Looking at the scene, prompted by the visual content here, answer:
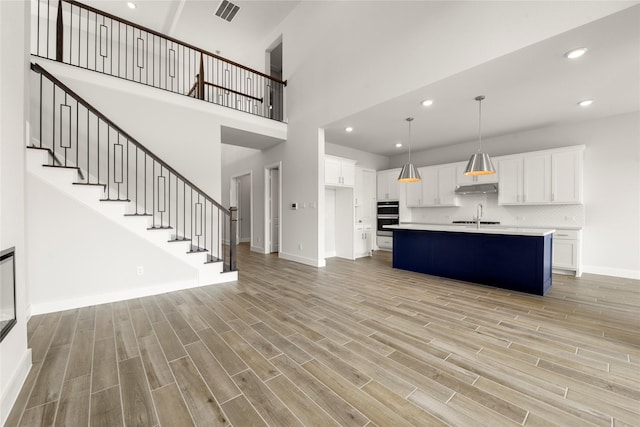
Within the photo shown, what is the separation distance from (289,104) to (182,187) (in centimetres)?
315

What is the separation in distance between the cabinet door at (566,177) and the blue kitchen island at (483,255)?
5.03ft

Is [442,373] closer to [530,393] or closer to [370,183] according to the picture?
[530,393]

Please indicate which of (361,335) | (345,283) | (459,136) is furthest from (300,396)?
(459,136)

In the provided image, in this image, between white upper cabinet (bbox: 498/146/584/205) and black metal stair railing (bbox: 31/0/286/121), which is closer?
white upper cabinet (bbox: 498/146/584/205)

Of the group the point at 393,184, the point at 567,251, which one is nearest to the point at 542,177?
the point at 567,251

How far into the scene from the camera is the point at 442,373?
5.86ft

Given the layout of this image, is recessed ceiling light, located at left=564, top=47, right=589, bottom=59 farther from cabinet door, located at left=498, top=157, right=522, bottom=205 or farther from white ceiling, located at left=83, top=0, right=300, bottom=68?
white ceiling, located at left=83, top=0, right=300, bottom=68

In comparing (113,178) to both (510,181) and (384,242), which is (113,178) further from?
(510,181)

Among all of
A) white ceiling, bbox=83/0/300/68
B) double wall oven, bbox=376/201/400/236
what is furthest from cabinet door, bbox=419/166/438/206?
white ceiling, bbox=83/0/300/68

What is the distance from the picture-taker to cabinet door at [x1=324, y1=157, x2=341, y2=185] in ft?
18.7

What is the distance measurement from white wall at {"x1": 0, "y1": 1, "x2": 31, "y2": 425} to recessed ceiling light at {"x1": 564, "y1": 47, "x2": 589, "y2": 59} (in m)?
4.81

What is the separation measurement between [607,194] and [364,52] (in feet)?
16.8

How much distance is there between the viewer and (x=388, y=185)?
7426 millimetres

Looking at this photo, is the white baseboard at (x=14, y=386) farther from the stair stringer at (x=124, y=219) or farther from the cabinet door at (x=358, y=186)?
the cabinet door at (x=358, y=186)
